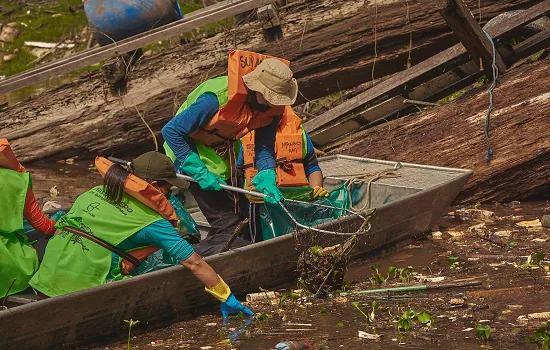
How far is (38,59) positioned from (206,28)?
2.64m

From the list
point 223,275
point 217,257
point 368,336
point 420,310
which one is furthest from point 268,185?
point 368,336

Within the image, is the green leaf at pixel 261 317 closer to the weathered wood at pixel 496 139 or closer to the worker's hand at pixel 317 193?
the worker's hand at pixel 317 193

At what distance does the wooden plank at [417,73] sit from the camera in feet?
33.1

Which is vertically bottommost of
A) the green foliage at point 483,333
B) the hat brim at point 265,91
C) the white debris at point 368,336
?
the green foliage at point 483,333

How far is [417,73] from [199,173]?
11.6 feet

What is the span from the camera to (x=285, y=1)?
11.3 metres

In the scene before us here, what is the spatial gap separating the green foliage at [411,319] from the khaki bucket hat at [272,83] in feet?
6.31

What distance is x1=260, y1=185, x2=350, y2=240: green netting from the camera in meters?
7.96

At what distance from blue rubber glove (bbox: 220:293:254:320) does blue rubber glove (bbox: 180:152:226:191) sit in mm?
1097

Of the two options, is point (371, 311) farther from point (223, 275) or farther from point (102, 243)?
point (102, 243)

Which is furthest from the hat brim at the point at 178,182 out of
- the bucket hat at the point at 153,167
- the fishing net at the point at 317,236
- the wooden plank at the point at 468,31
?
the wooden plank at the point at 468,31

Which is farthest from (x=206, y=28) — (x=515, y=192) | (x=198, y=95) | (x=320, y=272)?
(x=320, y=272)

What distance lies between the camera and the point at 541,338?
5.60 m

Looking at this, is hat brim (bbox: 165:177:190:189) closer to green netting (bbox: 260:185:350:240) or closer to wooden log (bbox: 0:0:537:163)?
green netting (bbox: 260:185:350:240)
